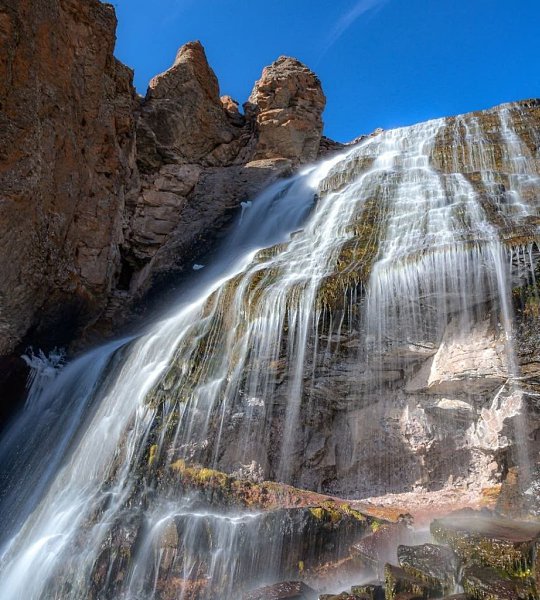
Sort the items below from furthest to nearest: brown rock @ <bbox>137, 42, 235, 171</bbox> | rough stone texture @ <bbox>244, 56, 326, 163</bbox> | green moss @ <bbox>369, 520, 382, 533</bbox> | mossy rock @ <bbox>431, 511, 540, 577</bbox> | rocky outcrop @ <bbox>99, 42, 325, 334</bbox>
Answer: rough stone texture @ <bbox>244, 56, 326, 163</bbox> < brown rock @ <bbox>137, 42, 235, 171</bbox> < rocky outcrop @ <bbox>99, 42, 325, 334</bbox> < green moss @ <bbox>369, 520, 382, 533</bbox> < mossy rock @ <bbox>431, 511, 540, 577</bbox>

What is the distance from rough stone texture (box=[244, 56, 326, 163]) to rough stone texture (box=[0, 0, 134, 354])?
32.8ft

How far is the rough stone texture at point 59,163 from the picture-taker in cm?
1166

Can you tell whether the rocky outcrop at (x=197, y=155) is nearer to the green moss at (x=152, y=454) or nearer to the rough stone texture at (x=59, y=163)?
the rough stone texture at (x=59, y=163)

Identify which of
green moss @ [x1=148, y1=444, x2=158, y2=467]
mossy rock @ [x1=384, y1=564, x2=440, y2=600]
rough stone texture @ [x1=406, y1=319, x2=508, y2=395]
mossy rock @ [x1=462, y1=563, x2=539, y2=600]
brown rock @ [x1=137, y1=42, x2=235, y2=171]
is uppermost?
brown rock @ [x1=137, y1=42, x2=235, y2=171]

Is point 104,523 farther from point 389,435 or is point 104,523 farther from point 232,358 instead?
point 389,435

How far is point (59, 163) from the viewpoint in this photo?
44.8 feet

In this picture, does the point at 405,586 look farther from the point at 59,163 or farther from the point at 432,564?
the point at 59,163

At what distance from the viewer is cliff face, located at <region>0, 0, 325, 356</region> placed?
1202 centimetres

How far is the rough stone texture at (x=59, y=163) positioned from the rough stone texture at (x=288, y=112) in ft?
32.8

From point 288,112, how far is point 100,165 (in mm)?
14238

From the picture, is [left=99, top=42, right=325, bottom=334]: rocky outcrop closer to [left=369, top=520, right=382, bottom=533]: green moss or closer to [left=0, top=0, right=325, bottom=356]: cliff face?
[left=0, top=0, right=325, bottom=356]: cliff face

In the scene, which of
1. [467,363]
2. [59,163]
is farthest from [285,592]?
[59,163]

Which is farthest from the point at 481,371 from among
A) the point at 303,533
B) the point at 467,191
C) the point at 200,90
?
the point at 200,90

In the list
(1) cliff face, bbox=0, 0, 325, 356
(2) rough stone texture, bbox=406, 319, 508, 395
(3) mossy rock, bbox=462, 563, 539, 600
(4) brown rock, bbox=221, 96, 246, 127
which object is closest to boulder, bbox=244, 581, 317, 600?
(3) mossy rock, bbox=462, 563, 539, 600
